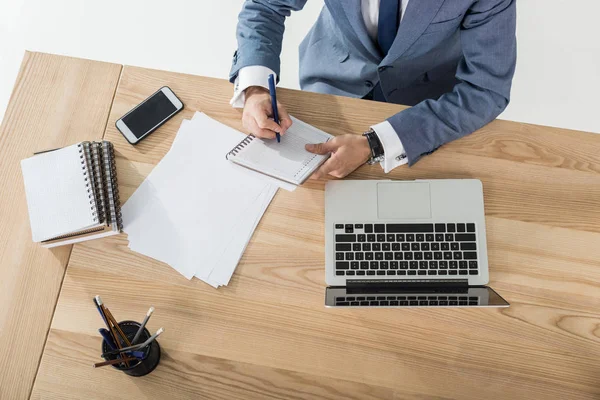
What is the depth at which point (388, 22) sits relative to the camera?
48.1 inches

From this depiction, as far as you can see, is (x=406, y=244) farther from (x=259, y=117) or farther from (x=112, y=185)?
(x=112, y=185)

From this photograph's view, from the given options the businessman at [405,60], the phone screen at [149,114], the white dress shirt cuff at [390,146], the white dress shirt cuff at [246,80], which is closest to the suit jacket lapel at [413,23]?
the businessman at [405,60]

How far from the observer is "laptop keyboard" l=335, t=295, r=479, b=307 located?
41.2 inches

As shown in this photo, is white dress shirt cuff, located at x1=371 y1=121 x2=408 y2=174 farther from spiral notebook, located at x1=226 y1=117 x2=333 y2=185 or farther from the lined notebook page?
the lined notebook page

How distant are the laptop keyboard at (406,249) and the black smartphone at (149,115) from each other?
464mm

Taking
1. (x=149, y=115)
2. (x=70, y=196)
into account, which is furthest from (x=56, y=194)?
(x=149, y=115)

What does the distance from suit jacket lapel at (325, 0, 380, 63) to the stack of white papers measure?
378 mm

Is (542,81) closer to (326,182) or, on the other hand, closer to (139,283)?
(326,182)

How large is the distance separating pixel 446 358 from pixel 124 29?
1.83m

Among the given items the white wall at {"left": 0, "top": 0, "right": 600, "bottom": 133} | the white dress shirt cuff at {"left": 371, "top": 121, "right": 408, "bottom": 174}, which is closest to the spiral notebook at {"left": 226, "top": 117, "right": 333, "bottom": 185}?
the white dress shirt cuff at {"left": 371, "top": 121, "right": 408, "bottom": 174}

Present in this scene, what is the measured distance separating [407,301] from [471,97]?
472 mm

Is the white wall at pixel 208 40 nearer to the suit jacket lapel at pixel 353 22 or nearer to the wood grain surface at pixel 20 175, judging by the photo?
the suit jacket lapel at pixel 353 22

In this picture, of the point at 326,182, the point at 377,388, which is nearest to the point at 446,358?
the point at 377,388

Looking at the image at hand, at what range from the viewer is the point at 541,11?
7.24 ft
